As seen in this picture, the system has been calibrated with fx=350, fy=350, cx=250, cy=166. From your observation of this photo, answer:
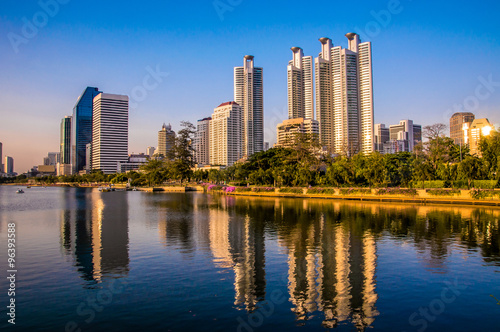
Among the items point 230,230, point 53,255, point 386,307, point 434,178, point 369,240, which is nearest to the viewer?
point 386,307

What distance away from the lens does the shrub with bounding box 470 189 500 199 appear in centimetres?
4382

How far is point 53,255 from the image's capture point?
20.6 meters

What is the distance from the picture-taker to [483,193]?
44.8 metres

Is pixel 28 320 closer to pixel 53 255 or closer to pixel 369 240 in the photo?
pixel 53 255

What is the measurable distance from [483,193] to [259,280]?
41.6 m

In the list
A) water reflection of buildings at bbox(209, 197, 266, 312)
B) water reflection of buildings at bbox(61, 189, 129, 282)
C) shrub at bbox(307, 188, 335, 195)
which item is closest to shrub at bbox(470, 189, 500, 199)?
shrub at bbox(307, 188, 335, 195)

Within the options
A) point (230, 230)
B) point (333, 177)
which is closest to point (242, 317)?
point (230, 230)

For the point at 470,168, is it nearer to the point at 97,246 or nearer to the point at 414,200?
the point at 414,200

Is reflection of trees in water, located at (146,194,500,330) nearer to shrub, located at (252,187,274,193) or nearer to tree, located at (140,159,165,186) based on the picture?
shrub, located at (252,187,274,193)

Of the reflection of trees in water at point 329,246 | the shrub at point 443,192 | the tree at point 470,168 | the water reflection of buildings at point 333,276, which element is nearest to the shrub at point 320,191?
the shrub at point 443,192

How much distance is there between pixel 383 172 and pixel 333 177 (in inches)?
452

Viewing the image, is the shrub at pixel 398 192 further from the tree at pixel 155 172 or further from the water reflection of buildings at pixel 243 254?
the tree at pixel 155 172

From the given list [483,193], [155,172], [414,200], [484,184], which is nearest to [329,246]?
[483,193]

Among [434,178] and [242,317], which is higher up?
[434,178]
